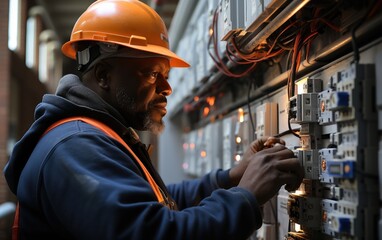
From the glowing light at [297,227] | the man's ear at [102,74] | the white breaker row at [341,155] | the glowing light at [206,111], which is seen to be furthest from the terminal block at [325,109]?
the glowing light at [206,111]

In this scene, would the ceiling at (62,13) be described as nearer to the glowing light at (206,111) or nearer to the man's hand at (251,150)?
the glowing light at (206,111)

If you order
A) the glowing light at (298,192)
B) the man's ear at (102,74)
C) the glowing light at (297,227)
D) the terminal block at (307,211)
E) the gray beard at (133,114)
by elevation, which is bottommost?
the glowing light at (297,227)

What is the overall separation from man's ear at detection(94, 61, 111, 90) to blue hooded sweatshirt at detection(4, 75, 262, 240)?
0.23 metres

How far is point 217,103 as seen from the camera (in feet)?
13.4

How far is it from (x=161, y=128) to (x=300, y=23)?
772 millimetres

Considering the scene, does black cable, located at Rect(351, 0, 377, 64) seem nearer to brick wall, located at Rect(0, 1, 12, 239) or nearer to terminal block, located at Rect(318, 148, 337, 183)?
terminal block, located at Rect(318, 148, 337, 183)

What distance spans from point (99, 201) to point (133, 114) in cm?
61

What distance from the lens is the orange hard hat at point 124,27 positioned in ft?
6.46

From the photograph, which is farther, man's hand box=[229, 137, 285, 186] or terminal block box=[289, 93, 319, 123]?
man's hand box=[229, 137, 285, 186]

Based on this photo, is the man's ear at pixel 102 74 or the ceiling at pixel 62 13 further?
the ceiling at pixel 62 13

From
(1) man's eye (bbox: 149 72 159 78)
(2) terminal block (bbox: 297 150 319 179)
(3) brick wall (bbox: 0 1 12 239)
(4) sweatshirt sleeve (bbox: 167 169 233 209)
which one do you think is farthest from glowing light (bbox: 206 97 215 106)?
(3) brick wall (bbox: 0 1 12 239)

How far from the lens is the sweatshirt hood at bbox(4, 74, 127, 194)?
175cm

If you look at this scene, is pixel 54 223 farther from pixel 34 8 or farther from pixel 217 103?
pixel 34 8

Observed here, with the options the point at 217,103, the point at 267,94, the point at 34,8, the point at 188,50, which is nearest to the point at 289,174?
the point at 267,94
